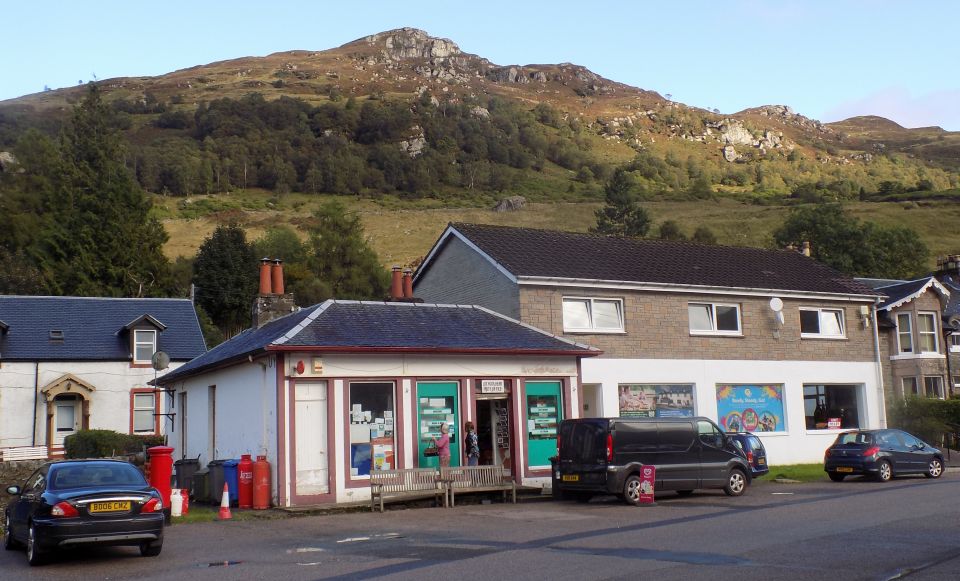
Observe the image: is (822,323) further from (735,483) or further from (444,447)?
(444,447)

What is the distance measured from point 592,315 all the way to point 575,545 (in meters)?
14.1

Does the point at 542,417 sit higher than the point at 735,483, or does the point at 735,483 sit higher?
the point at 542,417

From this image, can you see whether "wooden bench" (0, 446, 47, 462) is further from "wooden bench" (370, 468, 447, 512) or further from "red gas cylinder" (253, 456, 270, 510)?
"wooden bench" (370, 468, 447, 512)

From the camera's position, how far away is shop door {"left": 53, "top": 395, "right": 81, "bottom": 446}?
35.4m

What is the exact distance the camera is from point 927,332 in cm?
3497

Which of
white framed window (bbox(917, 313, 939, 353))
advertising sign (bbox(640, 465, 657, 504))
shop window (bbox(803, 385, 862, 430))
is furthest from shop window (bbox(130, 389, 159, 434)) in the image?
white framed window (bbox(917, 313, 939, 353))

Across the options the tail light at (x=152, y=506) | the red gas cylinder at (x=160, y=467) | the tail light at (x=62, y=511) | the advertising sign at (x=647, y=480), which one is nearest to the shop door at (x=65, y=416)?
the red gas cylinder at (x=160, y=467)

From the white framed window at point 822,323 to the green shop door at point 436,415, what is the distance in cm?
1457

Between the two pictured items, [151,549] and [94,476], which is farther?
[94,476]

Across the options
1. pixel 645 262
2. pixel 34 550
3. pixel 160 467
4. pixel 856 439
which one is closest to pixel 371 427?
pixel 160 467

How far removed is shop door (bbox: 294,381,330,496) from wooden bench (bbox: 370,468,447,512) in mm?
1231

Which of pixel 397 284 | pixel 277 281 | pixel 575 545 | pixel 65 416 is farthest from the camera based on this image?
pixel 65 416

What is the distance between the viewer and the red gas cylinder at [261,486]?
61.7 feet

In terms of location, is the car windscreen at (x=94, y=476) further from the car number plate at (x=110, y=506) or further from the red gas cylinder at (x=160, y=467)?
the red gas cylinder at (x=160, y=467)
